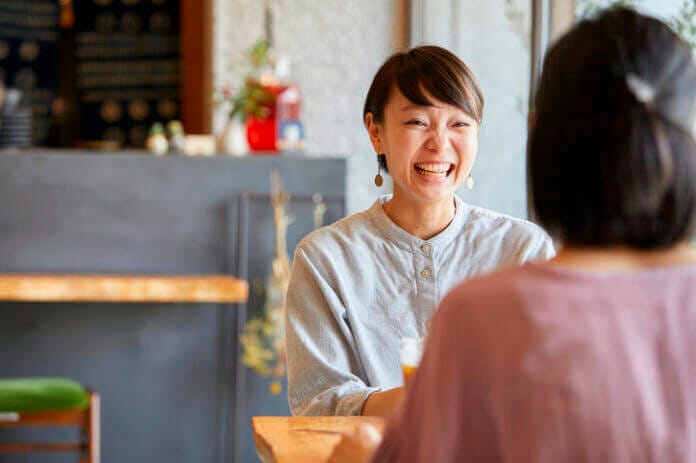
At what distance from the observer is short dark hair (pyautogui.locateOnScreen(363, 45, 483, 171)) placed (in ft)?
5.26

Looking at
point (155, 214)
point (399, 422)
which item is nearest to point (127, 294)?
point (155, 214)

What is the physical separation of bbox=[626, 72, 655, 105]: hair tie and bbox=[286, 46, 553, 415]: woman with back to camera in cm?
81

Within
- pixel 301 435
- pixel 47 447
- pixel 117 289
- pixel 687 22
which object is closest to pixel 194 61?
pixel 117 289

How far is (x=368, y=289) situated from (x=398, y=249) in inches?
3.4

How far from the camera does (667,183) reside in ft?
2.61

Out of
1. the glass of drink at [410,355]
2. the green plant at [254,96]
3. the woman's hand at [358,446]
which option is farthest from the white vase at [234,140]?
the woman's hand at [358,446]

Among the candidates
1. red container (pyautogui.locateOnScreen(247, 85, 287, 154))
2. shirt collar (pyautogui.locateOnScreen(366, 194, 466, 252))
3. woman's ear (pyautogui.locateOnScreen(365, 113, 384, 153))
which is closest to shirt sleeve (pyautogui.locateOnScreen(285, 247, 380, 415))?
shirt collar (pyautogui.locateOnScreen(366, 194, 466, 252))

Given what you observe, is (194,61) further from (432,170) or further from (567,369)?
(567,369)

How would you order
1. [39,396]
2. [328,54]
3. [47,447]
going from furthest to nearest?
[328,54], [47,447], [39,396]

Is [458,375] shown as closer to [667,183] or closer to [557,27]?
[667,183]

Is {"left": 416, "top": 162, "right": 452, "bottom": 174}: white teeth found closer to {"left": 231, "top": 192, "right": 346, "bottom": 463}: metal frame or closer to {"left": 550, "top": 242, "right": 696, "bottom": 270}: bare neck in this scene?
{"left": 550, "top": 242, "right": 696, "bottom": 270}: bare neck

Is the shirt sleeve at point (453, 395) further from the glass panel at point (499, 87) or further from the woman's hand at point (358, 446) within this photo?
the glass panel at point (499, 87)

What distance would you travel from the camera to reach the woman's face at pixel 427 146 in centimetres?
163

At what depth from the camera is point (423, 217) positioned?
1.69 metres
